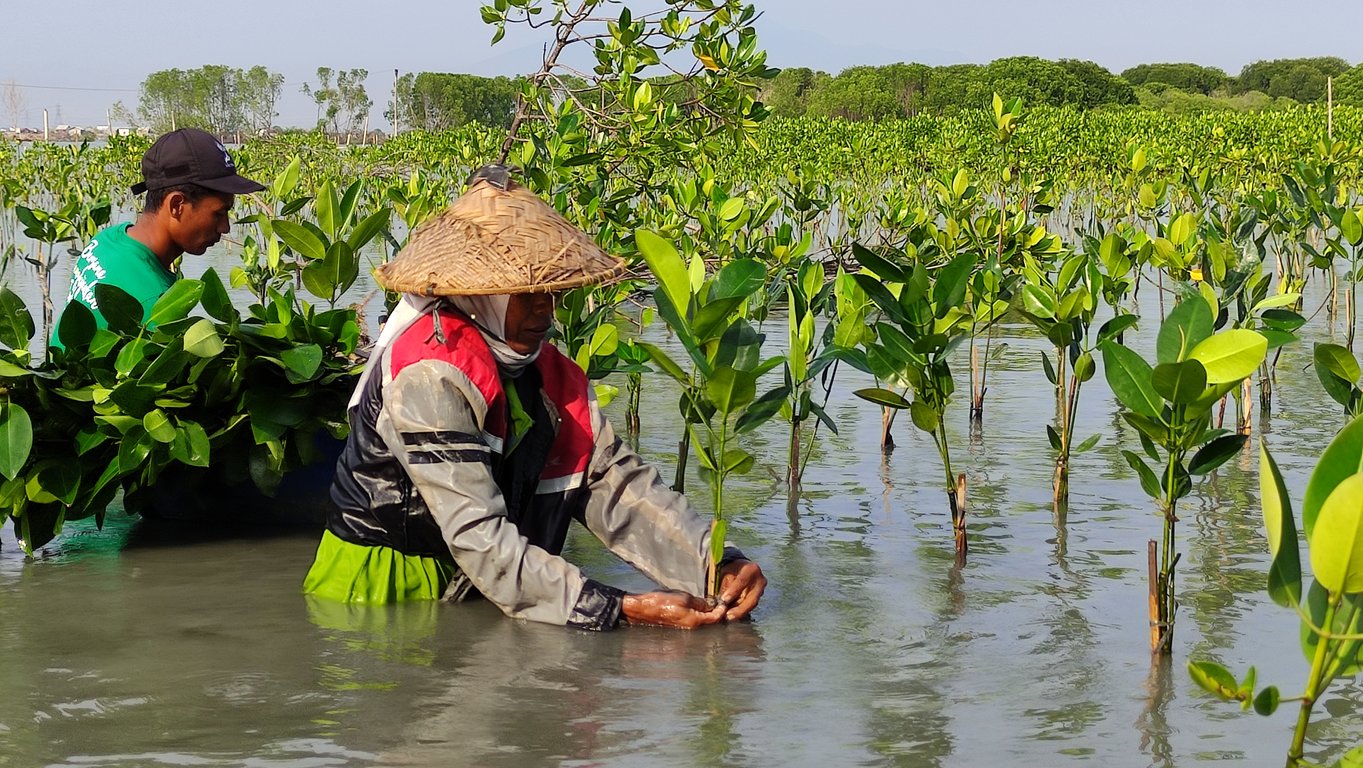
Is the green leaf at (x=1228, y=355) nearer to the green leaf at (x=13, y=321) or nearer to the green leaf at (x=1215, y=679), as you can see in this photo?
the green leaf at (x=1215, y=679)

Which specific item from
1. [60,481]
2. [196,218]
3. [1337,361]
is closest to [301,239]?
[196,218]

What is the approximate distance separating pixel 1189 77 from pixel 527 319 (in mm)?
61601

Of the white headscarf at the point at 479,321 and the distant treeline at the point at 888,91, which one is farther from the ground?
the distant treeline at the point at 888,91

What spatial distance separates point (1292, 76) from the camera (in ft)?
186

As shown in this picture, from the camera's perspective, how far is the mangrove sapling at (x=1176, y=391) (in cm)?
276

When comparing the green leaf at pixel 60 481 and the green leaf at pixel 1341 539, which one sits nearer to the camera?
the green leaf at pixel 1341 539

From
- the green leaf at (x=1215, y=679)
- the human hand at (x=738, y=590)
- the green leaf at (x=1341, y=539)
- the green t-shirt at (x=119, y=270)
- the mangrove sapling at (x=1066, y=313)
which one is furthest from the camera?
the mangrove sapling at (x=1066, y=313)

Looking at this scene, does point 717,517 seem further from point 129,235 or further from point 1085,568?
point 129,235

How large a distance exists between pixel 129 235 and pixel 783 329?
5125mm

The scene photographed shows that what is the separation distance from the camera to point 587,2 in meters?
5.93

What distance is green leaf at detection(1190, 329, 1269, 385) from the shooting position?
9.00 ft

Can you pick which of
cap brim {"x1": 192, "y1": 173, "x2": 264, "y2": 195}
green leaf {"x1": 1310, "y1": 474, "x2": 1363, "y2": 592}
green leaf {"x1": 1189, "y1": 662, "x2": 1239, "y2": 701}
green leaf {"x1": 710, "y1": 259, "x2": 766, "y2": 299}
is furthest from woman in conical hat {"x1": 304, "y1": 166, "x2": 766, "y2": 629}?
green leaf {"x1": 1310, "y1": 474, "x2": 1363, "y2": 592}

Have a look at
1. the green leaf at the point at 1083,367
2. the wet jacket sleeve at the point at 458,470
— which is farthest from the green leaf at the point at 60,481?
the green leaf at the point at 1083,367

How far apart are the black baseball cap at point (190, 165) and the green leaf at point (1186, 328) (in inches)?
99.1
